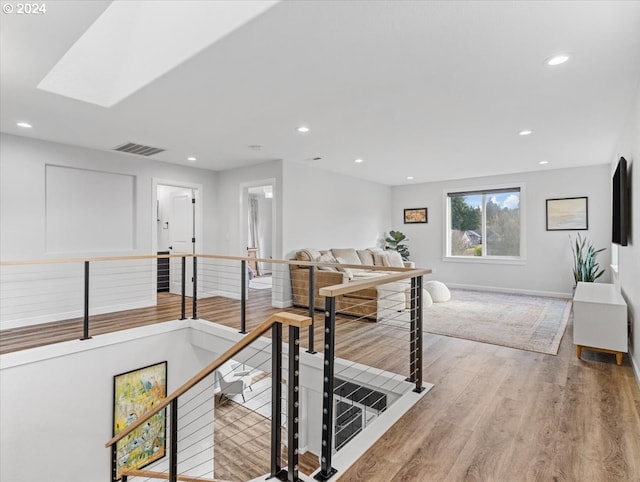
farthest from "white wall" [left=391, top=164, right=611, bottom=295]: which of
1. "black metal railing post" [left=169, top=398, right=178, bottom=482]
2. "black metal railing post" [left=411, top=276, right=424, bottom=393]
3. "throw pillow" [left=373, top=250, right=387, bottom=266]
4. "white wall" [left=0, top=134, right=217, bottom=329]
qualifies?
"black metal railing post" [left=169, top=398, right=178, bottom=482]

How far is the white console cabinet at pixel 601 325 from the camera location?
9.96 ft

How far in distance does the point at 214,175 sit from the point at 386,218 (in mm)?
4241

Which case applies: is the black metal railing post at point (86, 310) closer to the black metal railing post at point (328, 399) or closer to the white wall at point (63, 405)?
the white wall at point (63, 405)

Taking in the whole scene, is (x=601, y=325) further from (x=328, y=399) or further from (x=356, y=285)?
(x=328, y=399)

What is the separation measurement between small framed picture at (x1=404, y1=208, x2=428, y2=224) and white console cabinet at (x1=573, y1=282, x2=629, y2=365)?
493 cm

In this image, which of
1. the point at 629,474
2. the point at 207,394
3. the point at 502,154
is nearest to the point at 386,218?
the point at 502,154

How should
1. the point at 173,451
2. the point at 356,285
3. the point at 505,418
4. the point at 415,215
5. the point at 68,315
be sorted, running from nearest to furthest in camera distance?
the point at 356,285 < the point at 173,451 < the point at 505,418 < the point at 68,315 < the point at 415,215

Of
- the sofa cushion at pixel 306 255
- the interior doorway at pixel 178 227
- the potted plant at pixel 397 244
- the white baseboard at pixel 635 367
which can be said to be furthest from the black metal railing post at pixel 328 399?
the potted plant at pixel 397 244

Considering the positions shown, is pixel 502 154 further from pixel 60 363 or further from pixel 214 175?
pixel 60 363

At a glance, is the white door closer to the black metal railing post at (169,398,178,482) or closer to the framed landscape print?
the black metal railing post at (169,398,178,482)

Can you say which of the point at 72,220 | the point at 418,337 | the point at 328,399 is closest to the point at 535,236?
the point at 418,337

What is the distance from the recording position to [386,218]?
27.6 feet

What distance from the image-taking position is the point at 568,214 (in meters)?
6.25

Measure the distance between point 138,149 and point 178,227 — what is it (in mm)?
Answer: 2047
